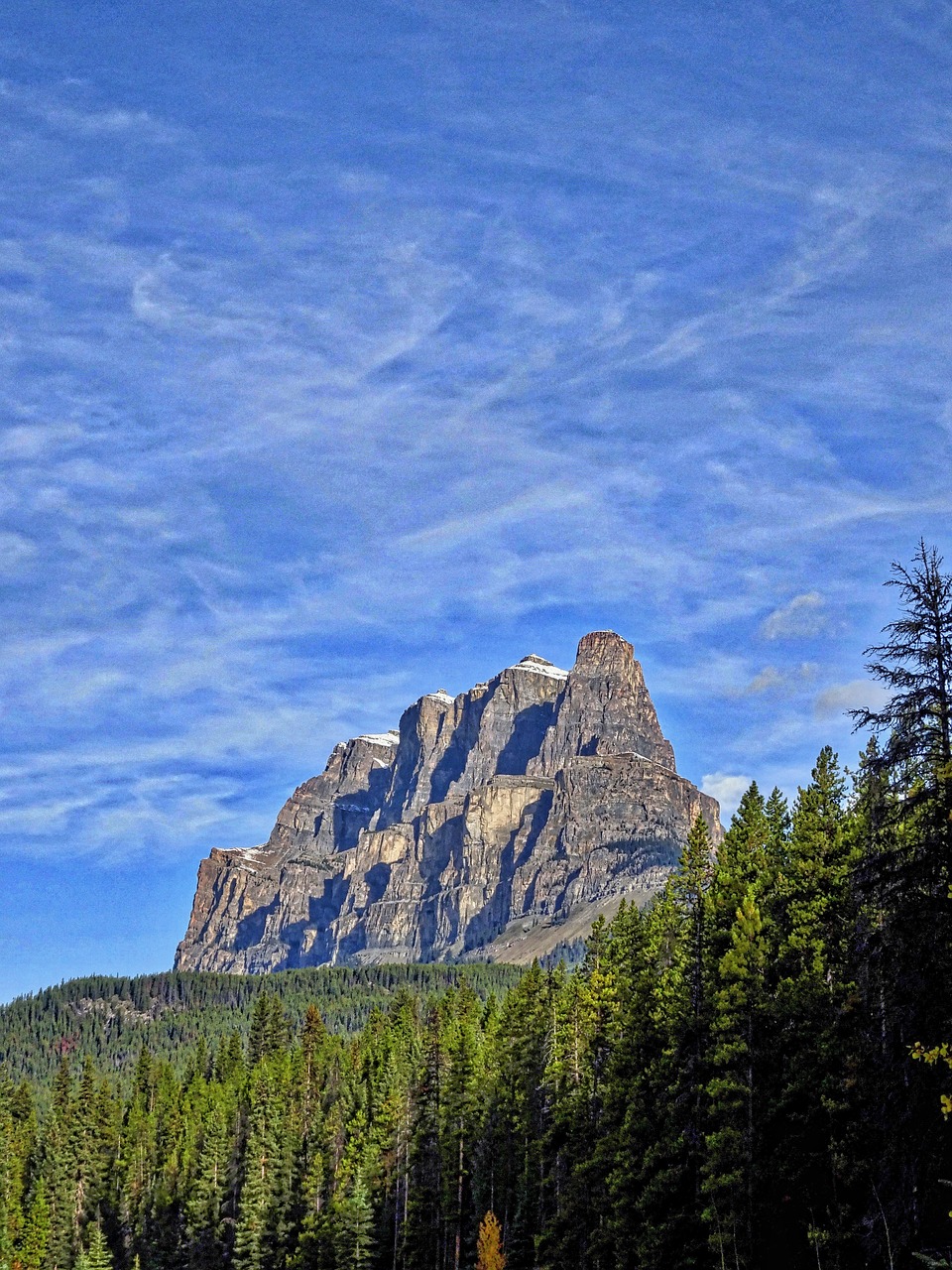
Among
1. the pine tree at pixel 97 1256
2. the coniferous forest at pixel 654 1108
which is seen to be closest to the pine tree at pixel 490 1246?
the coniferous forest at pixel 654 1108

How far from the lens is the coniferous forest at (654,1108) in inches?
1043

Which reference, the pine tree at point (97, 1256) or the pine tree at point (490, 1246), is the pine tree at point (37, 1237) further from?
the pine tree at point (490, 1246)

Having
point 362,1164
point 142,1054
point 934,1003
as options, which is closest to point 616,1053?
point 934,1003

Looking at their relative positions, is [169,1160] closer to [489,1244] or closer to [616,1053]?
[489,1244]

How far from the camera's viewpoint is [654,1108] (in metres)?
48.5

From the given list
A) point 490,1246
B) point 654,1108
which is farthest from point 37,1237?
point 654,1108

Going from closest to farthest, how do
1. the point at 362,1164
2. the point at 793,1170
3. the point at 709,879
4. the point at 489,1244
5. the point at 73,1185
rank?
the point at 793,1170 → the point at 709,879 → the point at 489,1244 → the point at 362,1164 → the point at 73,1185

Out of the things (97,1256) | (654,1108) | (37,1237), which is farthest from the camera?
(37,1237)

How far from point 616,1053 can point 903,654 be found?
29278 mm

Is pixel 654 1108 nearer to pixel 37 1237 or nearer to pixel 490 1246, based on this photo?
pixel 490 1246

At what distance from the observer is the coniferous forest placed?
26.5 meters

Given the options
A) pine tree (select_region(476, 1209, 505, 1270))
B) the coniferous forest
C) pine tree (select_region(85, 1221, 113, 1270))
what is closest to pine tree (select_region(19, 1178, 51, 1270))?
the coniferous forest

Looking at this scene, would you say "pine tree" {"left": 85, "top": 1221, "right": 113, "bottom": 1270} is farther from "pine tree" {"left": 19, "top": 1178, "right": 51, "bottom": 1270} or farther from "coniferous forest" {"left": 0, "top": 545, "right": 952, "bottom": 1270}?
"pine tree" {"left": 19, "top": 1178, "right": 51, "bottom": 1270}

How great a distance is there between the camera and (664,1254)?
4462cm
